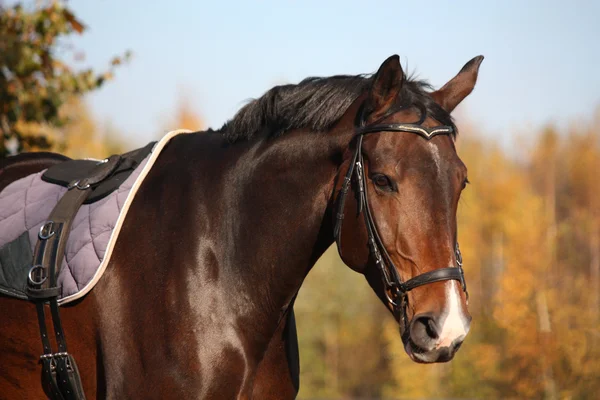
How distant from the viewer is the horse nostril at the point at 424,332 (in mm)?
2852

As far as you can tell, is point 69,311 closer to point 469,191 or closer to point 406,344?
point 406,344

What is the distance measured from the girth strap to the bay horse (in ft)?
0.22

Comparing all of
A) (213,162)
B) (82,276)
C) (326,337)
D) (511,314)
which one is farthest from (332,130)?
(326,337)

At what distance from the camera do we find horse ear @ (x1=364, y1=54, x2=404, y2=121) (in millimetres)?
3125

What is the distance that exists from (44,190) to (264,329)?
152 cm

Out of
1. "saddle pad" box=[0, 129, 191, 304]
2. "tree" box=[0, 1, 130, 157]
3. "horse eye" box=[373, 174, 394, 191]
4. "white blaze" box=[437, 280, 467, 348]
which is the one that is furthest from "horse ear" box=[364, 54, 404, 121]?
"tree" box=[0, 1, 130, 157]

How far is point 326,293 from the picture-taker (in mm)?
36406

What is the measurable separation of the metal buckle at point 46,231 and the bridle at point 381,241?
146cm

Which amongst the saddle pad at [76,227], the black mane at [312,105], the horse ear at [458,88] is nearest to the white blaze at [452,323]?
the black mane at [312,105]

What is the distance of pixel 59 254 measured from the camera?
137 inches

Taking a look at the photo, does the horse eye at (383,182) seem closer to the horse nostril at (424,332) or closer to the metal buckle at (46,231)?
the horse nostril at (424,332)

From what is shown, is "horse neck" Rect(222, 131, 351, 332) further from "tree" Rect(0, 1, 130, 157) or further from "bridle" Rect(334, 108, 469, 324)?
"tree" Rect(0, 1, 130, 157)

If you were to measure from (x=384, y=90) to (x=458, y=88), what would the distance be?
54 cm

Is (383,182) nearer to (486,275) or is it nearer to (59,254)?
(59,254)
